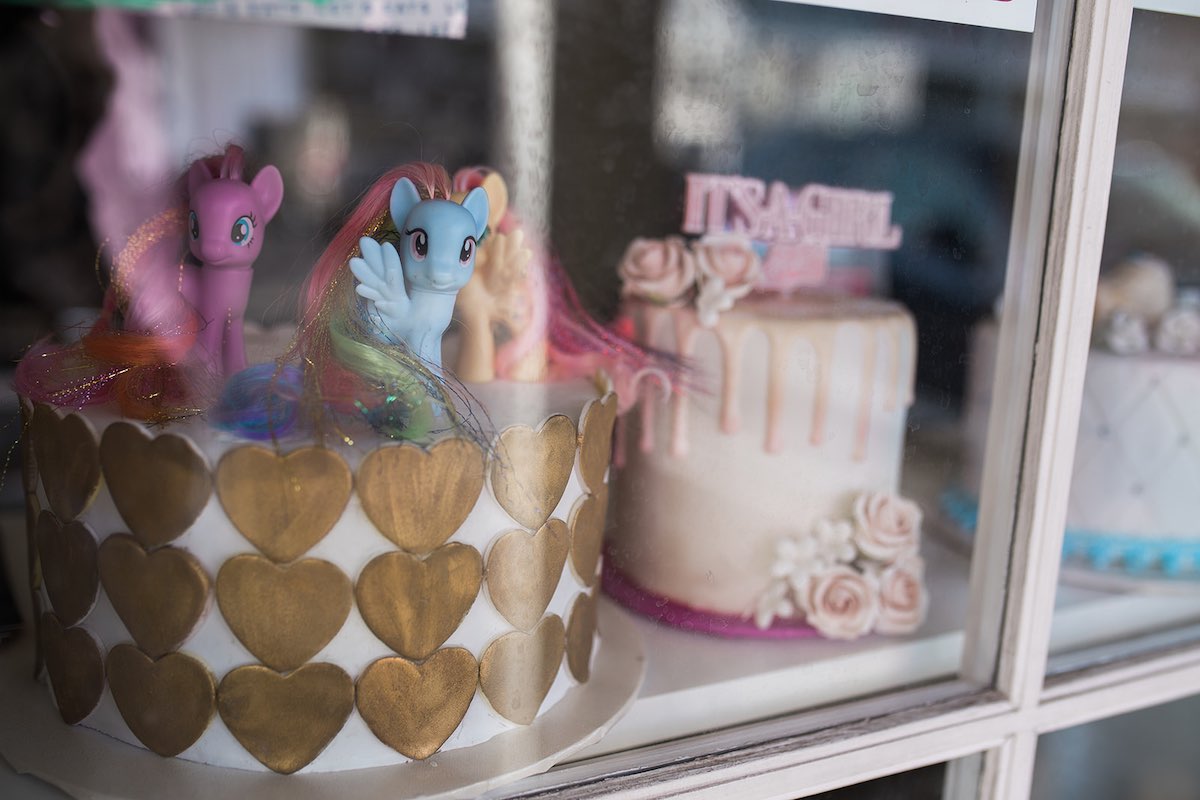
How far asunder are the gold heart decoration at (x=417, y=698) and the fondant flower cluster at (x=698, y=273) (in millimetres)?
381

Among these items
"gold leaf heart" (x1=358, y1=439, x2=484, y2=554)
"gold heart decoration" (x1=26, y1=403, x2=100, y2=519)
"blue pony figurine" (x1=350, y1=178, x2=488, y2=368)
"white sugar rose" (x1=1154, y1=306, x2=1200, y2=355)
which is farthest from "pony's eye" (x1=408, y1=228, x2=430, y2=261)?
"white sugar rose" (x1=1154, y1=306, x2=1200, y2=355)

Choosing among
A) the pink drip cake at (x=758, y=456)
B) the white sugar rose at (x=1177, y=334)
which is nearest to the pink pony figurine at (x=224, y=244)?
the pink drip cake at (x=758, y=456)

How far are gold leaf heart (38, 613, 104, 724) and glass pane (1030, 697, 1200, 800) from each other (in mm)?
807

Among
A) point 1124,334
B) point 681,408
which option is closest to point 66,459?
point 681,408

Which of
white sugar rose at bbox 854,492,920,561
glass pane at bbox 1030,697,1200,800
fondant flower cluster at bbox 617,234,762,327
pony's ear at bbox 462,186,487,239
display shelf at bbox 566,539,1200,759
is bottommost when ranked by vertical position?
glass pane at bbox 1030,697,1200,800

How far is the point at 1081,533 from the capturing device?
1054mm

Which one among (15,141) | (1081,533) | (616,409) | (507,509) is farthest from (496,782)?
(15,141)

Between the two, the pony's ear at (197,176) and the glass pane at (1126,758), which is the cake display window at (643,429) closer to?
the pony's ear at (197,176)

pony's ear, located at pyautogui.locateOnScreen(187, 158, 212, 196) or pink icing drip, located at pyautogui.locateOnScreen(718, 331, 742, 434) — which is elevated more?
pony's ear, located at pyautogui.locateOnScreen(187, 158, 212, 196)

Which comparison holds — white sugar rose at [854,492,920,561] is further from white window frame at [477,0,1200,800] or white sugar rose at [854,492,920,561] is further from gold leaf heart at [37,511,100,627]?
gold leaf heart at [37,511,100,627]

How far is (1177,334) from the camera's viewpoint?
3.52 feet

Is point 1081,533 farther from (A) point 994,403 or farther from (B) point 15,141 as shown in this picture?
(B) point 15,141

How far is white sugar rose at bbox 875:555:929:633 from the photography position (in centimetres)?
89

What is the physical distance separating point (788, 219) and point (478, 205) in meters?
0.36
